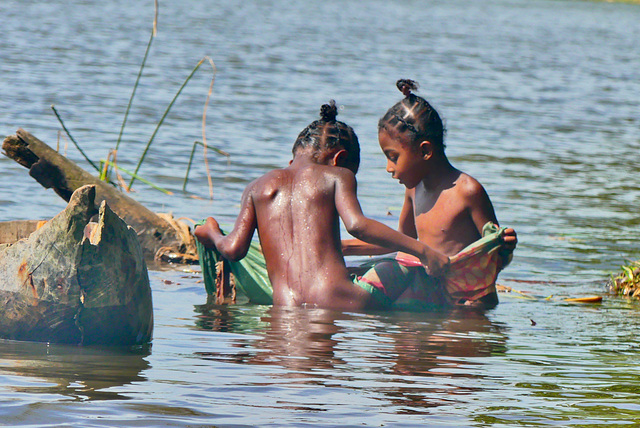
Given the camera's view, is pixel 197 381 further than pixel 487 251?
No

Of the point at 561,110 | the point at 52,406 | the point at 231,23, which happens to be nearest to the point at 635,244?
the point at 52,406

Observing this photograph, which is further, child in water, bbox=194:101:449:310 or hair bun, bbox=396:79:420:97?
hair bun, bbox=396:79:420:97

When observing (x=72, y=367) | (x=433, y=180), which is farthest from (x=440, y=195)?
(x=72, y=367)

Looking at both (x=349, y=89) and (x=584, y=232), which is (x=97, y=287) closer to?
(x=584, y=232)

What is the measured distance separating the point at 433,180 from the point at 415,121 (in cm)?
37

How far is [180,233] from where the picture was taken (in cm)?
755

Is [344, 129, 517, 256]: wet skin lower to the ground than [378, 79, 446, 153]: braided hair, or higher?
lower

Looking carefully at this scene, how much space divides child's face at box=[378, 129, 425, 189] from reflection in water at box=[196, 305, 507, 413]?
0.81 metres

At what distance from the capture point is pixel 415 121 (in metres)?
6.09

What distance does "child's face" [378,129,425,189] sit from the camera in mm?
6117

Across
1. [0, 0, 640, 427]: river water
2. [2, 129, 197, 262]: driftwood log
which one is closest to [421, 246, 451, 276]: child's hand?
[0, 0, 640, 427]: river water

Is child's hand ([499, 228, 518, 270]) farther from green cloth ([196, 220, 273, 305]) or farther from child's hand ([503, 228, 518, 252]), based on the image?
green cloth ([196, 220, 273, 305])

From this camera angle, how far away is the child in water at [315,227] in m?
5.59

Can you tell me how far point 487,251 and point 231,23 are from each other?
102 feet
